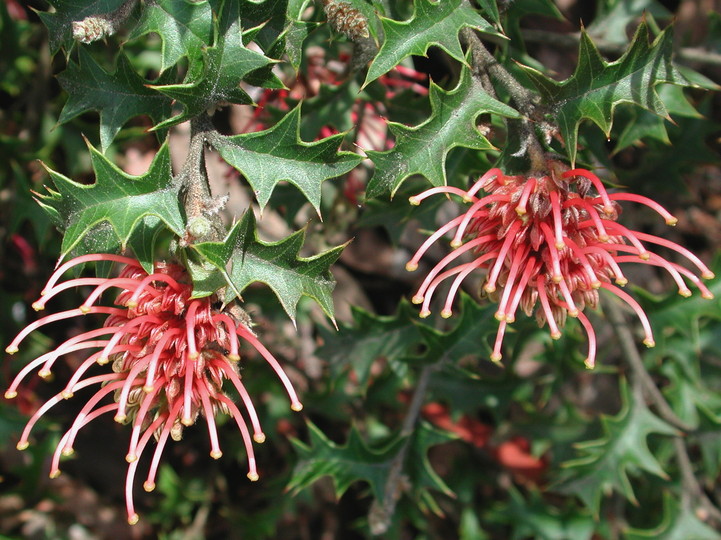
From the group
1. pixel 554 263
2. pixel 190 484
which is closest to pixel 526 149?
pixel 554 263

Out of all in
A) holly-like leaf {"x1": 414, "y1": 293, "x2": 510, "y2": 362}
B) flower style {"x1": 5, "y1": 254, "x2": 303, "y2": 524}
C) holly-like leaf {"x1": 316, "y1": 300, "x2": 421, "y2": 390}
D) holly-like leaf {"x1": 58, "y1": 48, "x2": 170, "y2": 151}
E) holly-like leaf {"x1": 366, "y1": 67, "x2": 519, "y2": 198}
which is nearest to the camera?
flower style {"x1": 5, "y1": 254, "x2": 303, "y2": 524}

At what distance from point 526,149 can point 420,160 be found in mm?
178

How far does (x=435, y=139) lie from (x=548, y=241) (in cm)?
26

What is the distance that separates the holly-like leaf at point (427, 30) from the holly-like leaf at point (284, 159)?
15 centimetres

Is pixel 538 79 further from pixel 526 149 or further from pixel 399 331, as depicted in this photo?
pixel 399 331

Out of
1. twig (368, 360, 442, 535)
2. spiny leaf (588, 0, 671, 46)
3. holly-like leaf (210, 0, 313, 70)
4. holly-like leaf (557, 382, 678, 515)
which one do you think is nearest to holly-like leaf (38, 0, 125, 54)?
holly-like leaf (210, 0, 313, 70)

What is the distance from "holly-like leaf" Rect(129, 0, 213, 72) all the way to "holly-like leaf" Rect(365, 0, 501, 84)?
0.31 metres

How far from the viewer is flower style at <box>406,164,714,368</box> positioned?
3.60 feet

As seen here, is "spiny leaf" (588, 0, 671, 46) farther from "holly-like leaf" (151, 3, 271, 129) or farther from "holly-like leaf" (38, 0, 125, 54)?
"holly-like leaf" (38, 0, 125, 54)

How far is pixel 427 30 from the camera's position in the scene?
47.4 inches

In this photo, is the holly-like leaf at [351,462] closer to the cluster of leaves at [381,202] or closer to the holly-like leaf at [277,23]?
the cluster of leaves at [381,202]

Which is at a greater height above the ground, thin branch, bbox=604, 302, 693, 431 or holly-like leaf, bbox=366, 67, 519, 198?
holly-like leaf, bbox=366, 67, 519, 198

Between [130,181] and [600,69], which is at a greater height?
[600,69]

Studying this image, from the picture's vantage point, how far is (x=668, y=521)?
2.03 metres
